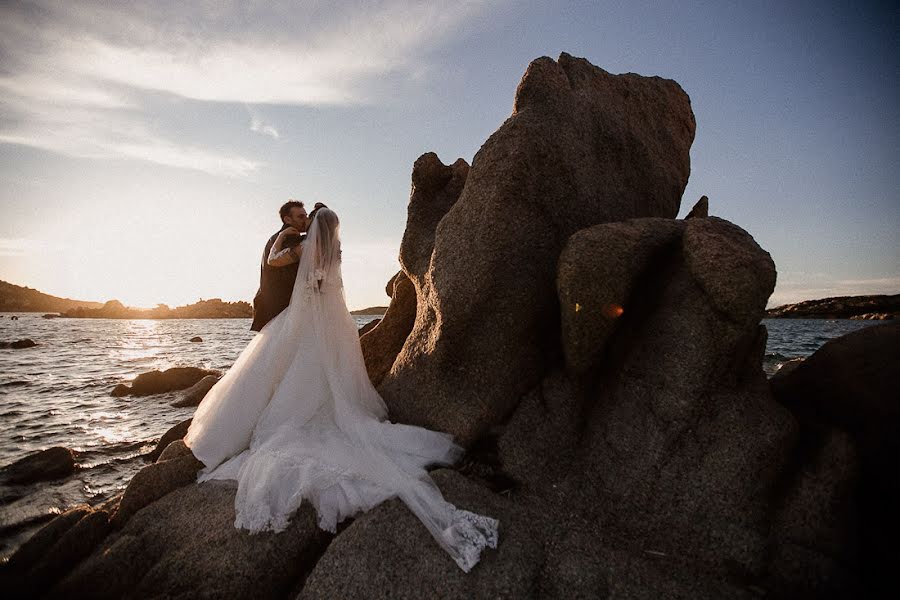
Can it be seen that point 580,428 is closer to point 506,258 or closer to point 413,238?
point 506,258

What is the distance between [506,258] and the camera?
596 centimetres

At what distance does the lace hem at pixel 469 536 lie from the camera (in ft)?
12.7

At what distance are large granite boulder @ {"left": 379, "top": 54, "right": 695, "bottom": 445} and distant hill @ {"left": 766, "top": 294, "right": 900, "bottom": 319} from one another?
295ft

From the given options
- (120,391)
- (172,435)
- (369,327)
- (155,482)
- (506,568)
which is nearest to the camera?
(506,568)

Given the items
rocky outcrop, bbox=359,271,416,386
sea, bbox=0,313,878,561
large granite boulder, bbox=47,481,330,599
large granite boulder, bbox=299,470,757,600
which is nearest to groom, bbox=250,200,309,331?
rocky outcrop, bbox=359,271,416,386

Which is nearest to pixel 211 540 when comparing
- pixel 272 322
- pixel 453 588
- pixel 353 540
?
pixel 353 540

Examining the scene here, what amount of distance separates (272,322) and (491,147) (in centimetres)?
435

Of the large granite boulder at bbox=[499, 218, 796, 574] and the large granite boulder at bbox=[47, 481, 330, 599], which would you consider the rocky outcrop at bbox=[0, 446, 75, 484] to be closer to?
the large granite boulder at bbox=[47, 481, 330, 599]

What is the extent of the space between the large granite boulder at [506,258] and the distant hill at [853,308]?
295ft

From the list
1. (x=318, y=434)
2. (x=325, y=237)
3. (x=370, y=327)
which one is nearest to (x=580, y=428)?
(x=318, y=434)

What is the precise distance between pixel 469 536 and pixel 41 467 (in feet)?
29.1

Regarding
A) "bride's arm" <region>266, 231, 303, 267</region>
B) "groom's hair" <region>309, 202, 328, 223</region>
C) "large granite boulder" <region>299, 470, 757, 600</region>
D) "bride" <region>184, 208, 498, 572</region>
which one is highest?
"groom's hair" <region>309, 202, 328, 223</region>

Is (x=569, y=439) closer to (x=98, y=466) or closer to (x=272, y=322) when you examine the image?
(x=272, y=322)

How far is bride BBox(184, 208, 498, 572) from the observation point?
443 centimetres
